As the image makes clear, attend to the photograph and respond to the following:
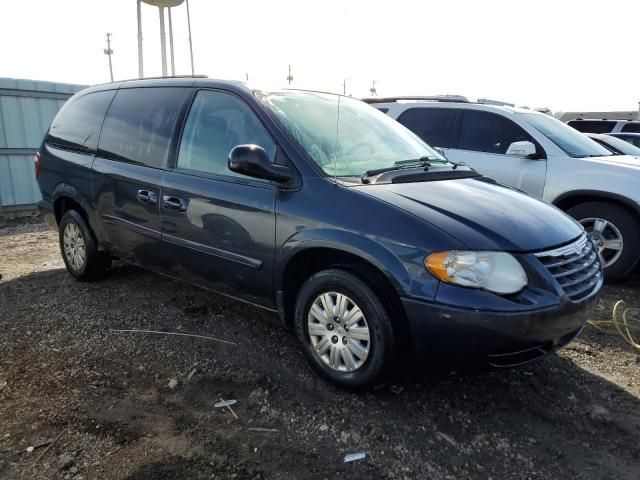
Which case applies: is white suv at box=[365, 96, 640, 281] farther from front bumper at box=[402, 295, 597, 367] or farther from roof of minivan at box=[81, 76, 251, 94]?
roof of minivan at box=[81, 76, 251, 94]

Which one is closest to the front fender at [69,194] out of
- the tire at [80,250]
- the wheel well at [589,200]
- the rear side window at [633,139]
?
the tire at [80,250]

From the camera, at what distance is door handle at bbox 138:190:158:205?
369 cm

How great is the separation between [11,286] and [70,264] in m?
0.63

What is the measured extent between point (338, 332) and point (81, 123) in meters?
3.34

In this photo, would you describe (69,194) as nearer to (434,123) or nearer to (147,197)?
(147,197)

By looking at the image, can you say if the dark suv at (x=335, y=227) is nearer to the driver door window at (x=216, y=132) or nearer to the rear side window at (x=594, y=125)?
the driver door window at (x=216, y=132)

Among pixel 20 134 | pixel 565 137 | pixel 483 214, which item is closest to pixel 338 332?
pixel 483 214

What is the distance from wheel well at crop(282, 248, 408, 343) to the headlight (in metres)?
0.29

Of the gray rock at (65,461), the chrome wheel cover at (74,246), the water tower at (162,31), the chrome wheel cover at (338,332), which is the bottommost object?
the gray rock at (65,461)

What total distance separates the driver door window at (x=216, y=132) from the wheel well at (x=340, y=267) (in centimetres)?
72

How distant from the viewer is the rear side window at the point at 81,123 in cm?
442

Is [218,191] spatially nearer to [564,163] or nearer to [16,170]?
[564,163]

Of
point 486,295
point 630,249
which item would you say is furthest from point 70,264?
point 630,249

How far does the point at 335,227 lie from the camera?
8.99 feet
